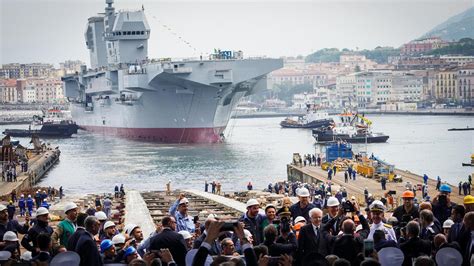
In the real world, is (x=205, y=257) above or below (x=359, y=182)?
above

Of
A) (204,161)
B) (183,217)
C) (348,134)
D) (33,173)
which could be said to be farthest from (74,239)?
(348,134)

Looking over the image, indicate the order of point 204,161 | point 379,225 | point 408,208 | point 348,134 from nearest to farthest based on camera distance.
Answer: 1. point 379,225
2. point 408,208
3. point 204,161
4. point 348,134

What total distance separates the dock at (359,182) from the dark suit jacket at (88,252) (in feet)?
75.5

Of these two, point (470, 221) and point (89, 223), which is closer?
point (470, 221)

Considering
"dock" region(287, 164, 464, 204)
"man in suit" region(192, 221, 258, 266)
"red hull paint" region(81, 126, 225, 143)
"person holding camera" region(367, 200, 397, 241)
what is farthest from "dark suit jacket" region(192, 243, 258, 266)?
"red hull paint" region(81, 126, 225, 143)

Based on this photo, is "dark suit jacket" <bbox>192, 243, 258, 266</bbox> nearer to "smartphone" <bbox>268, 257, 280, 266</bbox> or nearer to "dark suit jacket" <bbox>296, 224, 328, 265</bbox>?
"smartphone" <bbox>268, 257, 280, 266</bbox>

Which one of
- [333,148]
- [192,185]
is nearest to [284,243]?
[192,185]

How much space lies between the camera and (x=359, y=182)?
42000mm

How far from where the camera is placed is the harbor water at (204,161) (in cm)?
5053

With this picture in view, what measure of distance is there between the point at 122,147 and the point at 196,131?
5.75m

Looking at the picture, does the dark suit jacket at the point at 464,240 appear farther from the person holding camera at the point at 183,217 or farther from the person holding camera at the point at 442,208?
the person holding camera at the point at 183,217

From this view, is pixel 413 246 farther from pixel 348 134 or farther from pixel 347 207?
pixel 348 134

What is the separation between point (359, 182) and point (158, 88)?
3291 centimetres

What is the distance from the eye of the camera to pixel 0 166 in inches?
2146
